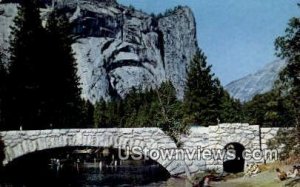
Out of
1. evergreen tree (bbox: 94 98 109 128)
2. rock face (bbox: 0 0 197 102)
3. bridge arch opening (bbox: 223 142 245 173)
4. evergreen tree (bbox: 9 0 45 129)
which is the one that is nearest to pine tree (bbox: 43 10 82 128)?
evergreen tree (bbox: 9 0 45 129)

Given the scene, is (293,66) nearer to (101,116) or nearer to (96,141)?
(96,141)

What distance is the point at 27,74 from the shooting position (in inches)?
1969

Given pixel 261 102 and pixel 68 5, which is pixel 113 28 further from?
pixel 261 102

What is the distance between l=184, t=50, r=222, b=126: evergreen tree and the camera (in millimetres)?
77375

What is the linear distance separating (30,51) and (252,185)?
2658 centimetres

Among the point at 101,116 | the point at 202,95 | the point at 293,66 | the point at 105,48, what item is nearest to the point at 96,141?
the point at 293,66

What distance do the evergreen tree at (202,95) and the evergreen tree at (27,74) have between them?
28995 millimetres

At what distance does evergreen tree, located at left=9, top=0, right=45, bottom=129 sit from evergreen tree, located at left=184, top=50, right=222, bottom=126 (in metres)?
29.0

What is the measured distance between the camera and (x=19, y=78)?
50156mm

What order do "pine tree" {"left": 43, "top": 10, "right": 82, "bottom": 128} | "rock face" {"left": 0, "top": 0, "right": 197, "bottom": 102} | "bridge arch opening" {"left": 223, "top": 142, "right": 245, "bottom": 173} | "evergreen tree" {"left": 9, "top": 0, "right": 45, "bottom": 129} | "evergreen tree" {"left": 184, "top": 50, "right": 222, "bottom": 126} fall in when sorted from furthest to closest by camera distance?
"rock face" {"left": 0, "top": 0, "right": 197, "bottom": 102}, "evergreen tree" {"left": 184, "top": 50, "right": 222, "bottom": 126}, "pine tree" {"left": 43, "top": 10, "right": 82, "bottom": 128}, "evergreen tree" {"left": 9, "top": 0, "right": 45, "bottom": 129}, "bridge arch opening" {"left": 223, "top": 142, "right": 245, "bottom": 173}

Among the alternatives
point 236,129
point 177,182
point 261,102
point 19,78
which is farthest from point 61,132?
point 261,102

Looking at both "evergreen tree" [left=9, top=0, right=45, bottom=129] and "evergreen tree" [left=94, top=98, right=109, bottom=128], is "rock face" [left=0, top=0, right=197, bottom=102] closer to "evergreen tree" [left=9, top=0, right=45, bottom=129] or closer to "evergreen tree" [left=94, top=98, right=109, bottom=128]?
"evergreen tree" [left=94, top=98, right=109, bottom=128]

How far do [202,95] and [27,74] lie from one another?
1347 inches

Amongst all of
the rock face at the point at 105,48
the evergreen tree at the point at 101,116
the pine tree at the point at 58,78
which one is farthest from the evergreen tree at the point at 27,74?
the rock face at the point at 105,48
